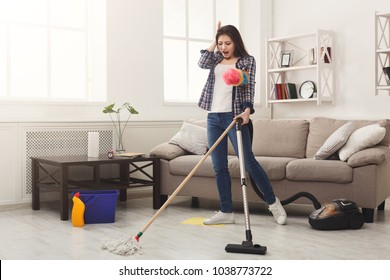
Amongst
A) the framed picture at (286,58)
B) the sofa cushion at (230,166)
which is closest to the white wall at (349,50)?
the framed picture at (286,58)

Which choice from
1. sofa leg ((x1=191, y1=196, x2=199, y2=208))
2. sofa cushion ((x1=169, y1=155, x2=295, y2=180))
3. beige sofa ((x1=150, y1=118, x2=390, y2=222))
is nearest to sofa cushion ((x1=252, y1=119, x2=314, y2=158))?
beige sofa ((x1=150, y1=118, x2=390, y2=222))

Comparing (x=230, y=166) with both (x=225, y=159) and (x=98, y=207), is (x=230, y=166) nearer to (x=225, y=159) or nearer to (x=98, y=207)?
(x=225, y=159)

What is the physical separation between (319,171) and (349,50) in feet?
7.27

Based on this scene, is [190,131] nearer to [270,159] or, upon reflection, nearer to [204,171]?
[204,171]

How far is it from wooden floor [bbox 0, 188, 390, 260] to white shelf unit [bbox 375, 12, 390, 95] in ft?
4.84

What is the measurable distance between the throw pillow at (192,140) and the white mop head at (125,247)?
183 centimetres

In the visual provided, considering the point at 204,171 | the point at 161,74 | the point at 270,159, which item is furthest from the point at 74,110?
the point at 270,159

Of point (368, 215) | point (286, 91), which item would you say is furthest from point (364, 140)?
point (286, 91)

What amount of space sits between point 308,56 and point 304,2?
2.11ft

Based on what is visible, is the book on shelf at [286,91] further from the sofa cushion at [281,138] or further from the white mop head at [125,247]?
the white mop head at [125,247]

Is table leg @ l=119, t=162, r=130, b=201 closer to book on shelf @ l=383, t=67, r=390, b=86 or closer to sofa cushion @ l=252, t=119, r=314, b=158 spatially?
sofa cushion @ l=252, t=119, r=314, b=158

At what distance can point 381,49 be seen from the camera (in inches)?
206

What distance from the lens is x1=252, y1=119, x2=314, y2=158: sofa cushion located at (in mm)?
4828

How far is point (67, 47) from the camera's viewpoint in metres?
5.37
